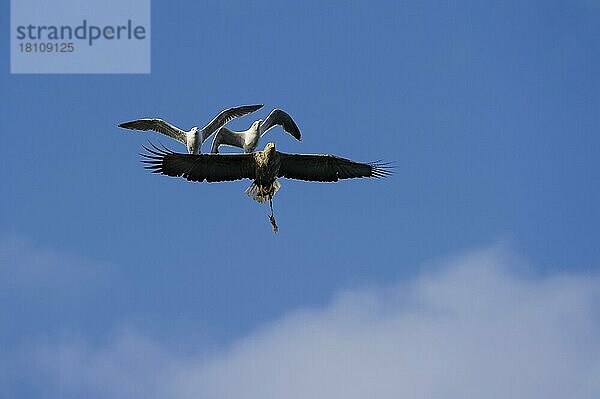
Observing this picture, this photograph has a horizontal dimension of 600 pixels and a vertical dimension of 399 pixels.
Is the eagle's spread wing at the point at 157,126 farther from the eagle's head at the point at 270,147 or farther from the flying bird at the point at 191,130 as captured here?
the eagle's head at the point at 270,147

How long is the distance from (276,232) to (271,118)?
698cm

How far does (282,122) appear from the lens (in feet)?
186

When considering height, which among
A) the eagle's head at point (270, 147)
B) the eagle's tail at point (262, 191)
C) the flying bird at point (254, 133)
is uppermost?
the flying bird at point (254, 133)

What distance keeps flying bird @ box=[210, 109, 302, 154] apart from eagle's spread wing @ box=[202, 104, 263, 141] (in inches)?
13.2

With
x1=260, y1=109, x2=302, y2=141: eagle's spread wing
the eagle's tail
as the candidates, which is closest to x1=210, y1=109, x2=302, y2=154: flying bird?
x1=260, y1=109, x2=302, y2=141: eagle's spread wing

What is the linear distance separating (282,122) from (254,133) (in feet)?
6.14

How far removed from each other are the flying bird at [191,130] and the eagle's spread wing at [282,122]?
1.17 metres

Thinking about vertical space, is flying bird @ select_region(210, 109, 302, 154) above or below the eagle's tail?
above

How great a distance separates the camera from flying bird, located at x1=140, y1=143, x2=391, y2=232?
163 feet

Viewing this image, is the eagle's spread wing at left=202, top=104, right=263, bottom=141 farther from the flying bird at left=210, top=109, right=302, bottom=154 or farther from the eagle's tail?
the eagle's tail

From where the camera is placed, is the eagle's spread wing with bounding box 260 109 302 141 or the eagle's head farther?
the eagle's spread wing with bounding box 260 109 302 141

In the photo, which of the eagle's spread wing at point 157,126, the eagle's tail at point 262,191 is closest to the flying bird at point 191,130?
the eagle's spread wing at point 157,126

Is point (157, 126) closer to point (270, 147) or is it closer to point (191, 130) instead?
point (191, 130)

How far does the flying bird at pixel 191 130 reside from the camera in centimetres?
5469
